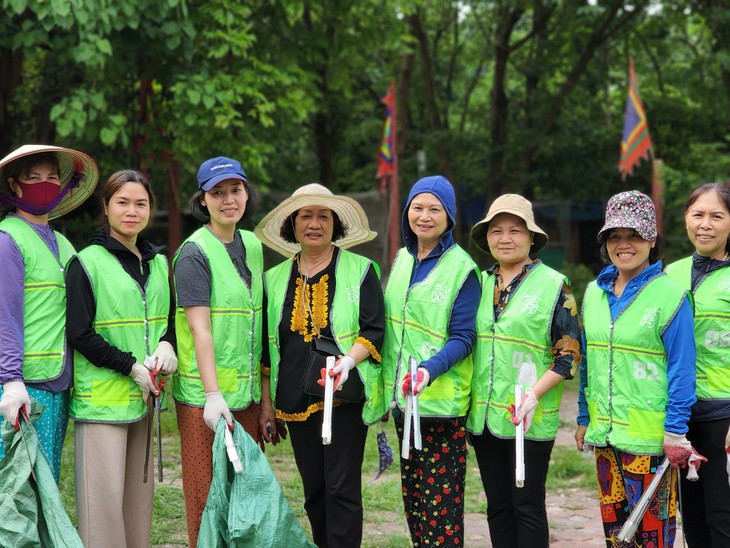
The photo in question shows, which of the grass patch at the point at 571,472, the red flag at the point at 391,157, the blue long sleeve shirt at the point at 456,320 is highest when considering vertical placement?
the red flag at the point at 391,157

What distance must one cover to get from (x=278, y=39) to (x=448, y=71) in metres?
10.3

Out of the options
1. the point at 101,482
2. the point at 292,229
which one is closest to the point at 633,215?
the point at 292,229

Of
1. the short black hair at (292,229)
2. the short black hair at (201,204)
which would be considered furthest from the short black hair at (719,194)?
the short black hair at (201,204)

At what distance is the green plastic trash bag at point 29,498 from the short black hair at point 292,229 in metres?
1.29

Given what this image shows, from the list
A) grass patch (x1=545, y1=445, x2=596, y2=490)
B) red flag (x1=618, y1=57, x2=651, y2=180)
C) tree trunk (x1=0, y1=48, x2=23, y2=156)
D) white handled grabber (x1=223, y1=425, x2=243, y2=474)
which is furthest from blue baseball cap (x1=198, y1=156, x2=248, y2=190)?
red flag (x1=618, y1=57, x2=651, y2=180)

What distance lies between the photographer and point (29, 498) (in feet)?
11.1

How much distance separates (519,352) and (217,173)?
→ 149 cm

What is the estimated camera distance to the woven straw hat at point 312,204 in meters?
3.82

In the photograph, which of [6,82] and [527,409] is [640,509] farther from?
[6,82]

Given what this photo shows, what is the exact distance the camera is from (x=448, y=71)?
62.8 ft

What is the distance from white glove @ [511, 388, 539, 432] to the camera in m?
3.43

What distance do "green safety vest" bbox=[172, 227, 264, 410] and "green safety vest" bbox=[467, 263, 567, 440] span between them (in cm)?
100

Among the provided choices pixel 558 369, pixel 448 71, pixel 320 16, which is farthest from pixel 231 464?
pixel 448 71

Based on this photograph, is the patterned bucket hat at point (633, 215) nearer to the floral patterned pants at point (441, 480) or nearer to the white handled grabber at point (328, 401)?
the floral patterned pants at point (441, 480)
